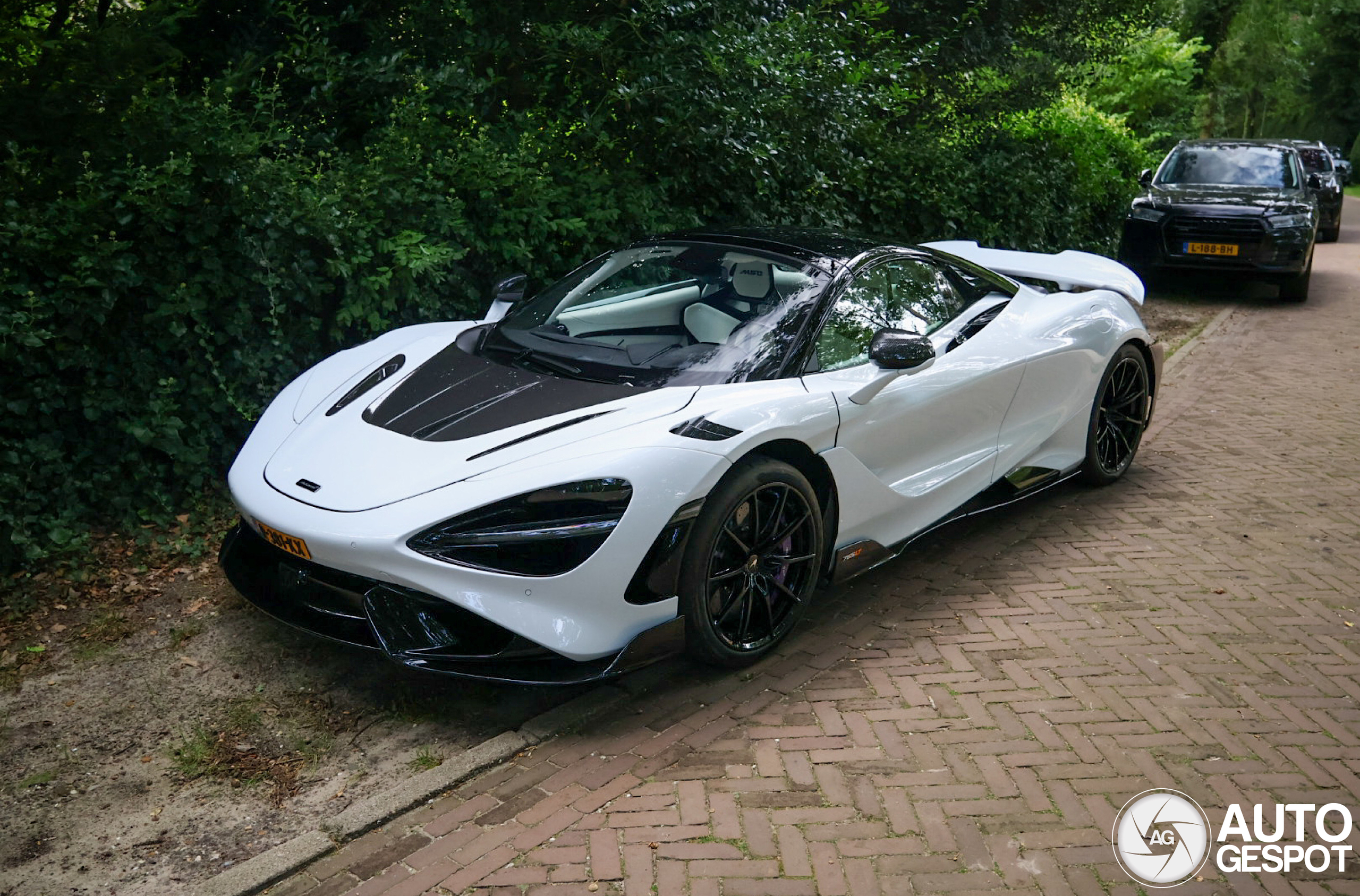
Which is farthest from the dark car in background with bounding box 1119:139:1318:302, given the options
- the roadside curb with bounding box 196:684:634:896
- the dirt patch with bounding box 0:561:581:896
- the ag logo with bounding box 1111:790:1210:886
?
the dirt patch with bounding box 0:561:581:896

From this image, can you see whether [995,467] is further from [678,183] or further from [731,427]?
[678,183]

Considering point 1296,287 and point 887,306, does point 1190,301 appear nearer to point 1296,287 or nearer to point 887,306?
point 1296,287

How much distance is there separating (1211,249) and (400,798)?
442 inches

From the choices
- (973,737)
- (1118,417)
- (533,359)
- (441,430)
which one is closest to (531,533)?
(441,430)

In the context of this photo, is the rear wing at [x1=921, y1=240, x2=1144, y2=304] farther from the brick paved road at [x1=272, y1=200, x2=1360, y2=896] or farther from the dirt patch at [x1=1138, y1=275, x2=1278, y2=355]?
the dirt patch at [x1=1138, y1=275, x2=1278, y2=355]

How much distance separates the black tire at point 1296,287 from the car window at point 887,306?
30.0 ft

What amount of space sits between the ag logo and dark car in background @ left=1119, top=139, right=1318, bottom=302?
32.9ft

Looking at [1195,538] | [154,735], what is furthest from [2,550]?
[1195,538]

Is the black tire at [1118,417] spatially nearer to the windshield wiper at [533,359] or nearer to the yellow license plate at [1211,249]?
the windshield wiper at [533,359]

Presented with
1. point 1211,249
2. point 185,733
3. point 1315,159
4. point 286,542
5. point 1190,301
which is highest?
point 1315,159

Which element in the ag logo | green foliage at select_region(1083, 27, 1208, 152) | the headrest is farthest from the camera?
green foliage at select_region(1083, 27, 1208, 152)

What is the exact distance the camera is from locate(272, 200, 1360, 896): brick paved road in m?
3.06

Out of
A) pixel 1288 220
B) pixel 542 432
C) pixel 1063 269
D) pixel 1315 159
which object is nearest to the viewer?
pixel 542 432

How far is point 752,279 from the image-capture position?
179 inches
